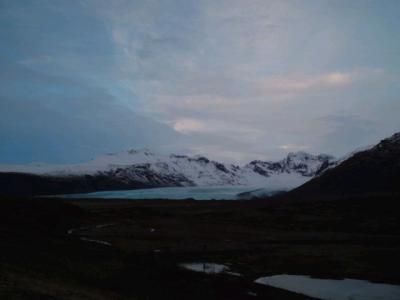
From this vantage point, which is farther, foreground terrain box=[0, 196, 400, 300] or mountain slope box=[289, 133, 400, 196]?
mountain slope box=[289, 133, 400, 196]

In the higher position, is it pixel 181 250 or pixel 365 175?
pixel 365 175

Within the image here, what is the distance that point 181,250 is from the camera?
48312 mm

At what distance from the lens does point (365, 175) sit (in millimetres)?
151000

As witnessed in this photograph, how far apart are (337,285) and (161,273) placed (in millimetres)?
10833

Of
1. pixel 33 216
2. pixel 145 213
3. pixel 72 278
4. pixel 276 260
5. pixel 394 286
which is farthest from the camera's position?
pixel 145 213

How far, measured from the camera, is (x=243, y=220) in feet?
276

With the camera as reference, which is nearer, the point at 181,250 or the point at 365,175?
the point at 181,250

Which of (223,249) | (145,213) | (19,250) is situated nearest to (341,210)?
(145,213)

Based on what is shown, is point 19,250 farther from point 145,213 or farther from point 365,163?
point 365,163

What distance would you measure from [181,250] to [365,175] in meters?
113

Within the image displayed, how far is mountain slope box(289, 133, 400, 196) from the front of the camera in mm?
140000

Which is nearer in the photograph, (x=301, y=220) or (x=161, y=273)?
(x=161, y=273)

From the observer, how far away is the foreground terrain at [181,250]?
2836 centimetres

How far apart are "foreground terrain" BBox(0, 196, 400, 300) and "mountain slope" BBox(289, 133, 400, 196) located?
51.1 m
